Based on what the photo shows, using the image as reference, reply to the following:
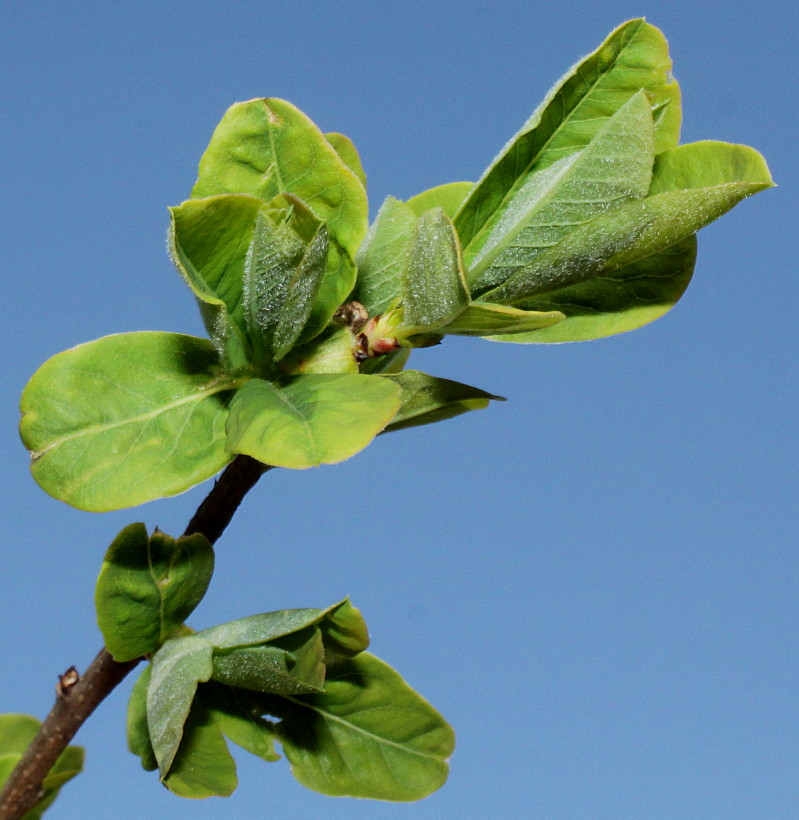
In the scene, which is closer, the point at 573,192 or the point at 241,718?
the point at 573,192

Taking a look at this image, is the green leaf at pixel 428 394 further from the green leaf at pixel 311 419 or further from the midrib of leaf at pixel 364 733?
the midrib of leaf at pixel 364 733

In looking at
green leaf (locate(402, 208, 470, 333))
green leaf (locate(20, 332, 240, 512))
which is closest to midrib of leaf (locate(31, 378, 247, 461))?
green leaf (locate(20, 332, 240, 512))

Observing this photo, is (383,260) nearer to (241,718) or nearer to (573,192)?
(573,192)

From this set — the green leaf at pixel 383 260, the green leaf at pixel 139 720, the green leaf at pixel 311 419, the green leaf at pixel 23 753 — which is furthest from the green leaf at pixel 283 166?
the green leaf at pixel 23 753

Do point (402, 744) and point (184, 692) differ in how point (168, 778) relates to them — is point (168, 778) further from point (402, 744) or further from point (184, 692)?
point (402, 744)

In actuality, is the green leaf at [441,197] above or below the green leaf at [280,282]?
above

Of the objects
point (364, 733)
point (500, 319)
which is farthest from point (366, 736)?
point (500, 319)

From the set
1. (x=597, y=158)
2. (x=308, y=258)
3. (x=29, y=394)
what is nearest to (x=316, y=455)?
(x=308, y=258)
